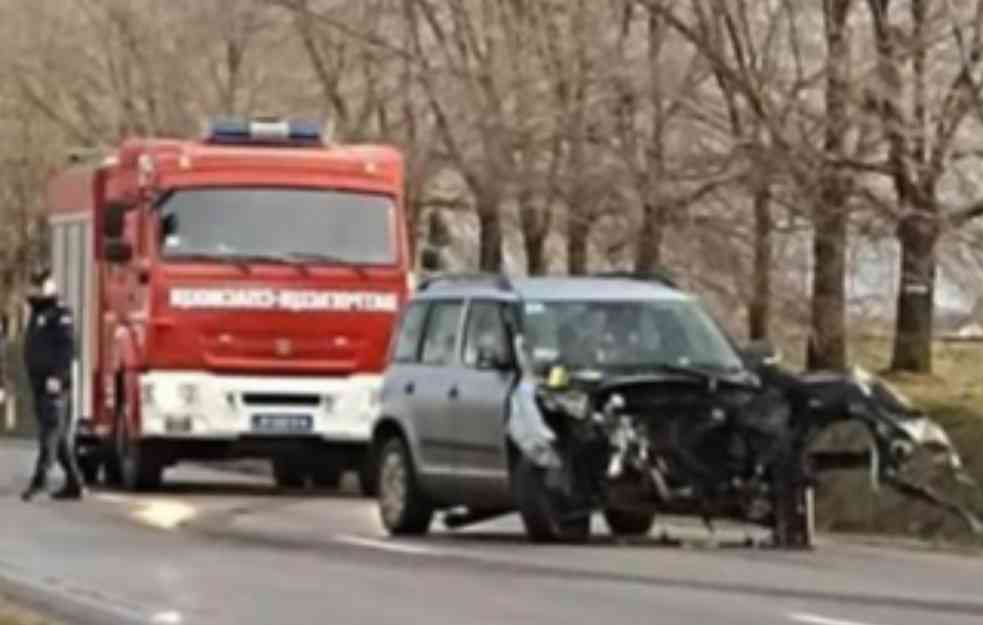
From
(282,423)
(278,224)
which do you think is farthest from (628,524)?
(278,224)

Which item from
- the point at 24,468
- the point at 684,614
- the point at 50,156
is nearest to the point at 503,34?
the point at 24,468

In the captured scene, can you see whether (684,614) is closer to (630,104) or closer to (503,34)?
Answer: (630,104)

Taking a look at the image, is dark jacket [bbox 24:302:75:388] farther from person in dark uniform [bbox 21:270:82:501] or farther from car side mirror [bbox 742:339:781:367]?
car side mirror [bbox 742:339:781:367]

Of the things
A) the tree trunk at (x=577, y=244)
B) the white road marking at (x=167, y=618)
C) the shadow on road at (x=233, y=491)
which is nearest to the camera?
the white road marking at (x=167, y=618)

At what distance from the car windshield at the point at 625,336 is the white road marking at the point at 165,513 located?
3929 millimetres

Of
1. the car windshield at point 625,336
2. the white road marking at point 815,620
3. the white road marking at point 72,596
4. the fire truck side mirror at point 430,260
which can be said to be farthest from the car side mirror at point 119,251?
the white road marking at point 815,620

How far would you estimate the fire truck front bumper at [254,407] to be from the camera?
2967cm

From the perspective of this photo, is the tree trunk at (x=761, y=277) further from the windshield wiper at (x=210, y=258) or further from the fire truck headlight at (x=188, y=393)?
the fire truck headlight at (x=188, y=393)

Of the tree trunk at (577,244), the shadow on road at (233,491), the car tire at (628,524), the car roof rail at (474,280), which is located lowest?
the shadow on road at (233,491)

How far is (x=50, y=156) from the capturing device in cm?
6078

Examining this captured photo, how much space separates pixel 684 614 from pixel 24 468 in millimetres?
20132

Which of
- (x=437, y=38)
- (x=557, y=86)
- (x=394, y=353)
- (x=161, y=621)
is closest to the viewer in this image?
(x=161, y=621)

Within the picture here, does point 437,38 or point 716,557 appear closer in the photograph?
point 716,557

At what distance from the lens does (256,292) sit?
29.7m
